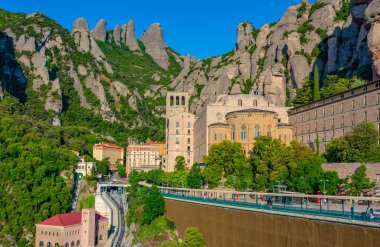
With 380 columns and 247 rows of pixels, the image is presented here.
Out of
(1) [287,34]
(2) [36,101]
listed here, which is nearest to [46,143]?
(2) [36,101]

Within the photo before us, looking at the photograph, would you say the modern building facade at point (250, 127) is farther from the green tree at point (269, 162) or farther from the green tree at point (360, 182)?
the green tree at point (360, 182)

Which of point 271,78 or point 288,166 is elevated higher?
point 271,78

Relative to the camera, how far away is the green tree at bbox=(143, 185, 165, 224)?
233ft

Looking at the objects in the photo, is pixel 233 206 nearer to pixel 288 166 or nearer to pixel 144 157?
pixel 288 166

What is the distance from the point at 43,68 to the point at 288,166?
140688 mm

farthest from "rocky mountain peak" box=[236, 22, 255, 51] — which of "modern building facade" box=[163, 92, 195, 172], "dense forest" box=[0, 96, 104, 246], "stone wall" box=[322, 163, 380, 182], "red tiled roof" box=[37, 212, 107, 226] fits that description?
"stone wall" box=[322, 163, 380, 182]

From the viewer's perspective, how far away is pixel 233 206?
44.3 m

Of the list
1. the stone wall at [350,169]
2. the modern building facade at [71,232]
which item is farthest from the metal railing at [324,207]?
the modern building facade at [71,232]

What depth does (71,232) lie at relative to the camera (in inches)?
3150

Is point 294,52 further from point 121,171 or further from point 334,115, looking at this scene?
point 121,171

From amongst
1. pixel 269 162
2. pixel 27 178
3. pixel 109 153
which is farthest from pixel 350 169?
pixel 109 153

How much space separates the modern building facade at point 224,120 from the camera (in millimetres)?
94375

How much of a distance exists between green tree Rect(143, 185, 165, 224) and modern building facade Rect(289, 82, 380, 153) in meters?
29.8

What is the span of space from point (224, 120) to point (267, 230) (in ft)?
213
